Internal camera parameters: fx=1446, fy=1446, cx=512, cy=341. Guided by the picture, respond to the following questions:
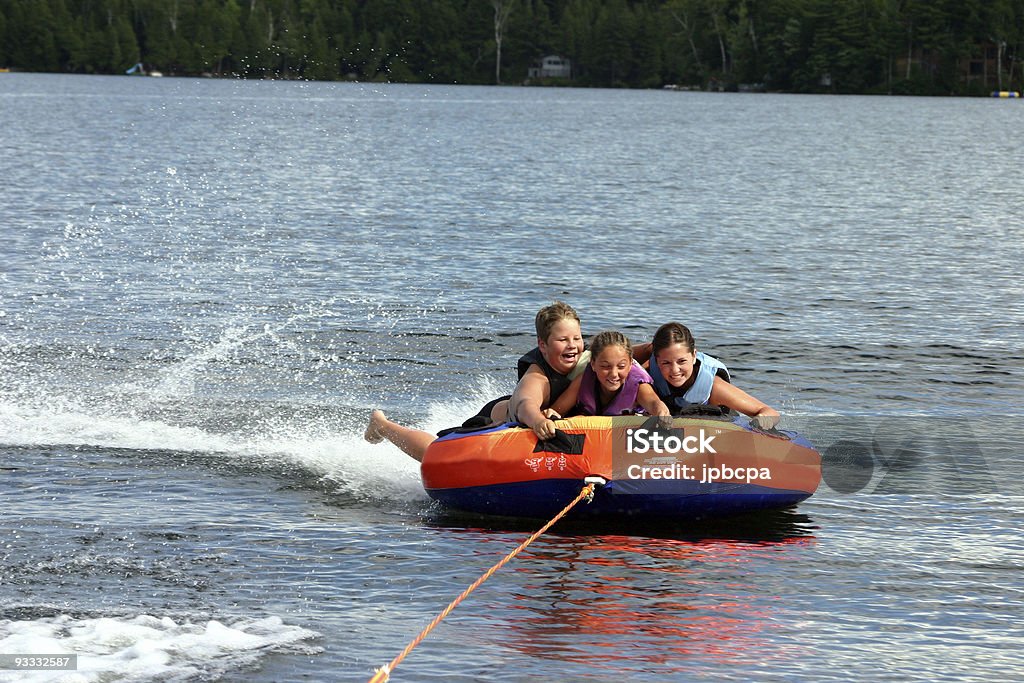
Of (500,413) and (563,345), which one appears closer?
(563,345)

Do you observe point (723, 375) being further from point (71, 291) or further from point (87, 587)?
point (71, 291)

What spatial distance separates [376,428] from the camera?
430 inches

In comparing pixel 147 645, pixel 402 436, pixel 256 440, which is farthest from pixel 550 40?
pixel 147 645

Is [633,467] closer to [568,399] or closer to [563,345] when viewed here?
[568,399]

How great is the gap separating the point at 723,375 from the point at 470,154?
1953 inches

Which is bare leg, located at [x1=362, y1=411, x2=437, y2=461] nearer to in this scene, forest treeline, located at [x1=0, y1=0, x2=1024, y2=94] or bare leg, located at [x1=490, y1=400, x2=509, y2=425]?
bare leg, located at [x1=490, y1=400, x2=509, y2=425]

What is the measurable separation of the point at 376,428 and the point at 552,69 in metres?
185

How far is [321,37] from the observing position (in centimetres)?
14338

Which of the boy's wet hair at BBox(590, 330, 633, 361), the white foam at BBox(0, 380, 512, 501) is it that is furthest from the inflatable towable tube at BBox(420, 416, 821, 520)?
the white foam at BBox(0, 380, 512, 501)

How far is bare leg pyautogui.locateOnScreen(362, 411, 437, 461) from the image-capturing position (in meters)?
10.5

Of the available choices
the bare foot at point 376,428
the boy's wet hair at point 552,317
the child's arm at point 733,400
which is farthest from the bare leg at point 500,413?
the child's arm at point 733,400

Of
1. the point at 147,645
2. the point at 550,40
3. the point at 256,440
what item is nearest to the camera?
the point at 147,645

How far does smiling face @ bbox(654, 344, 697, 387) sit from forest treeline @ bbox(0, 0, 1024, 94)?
135 m

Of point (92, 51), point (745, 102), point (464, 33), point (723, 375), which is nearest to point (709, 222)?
point (723, 375)
